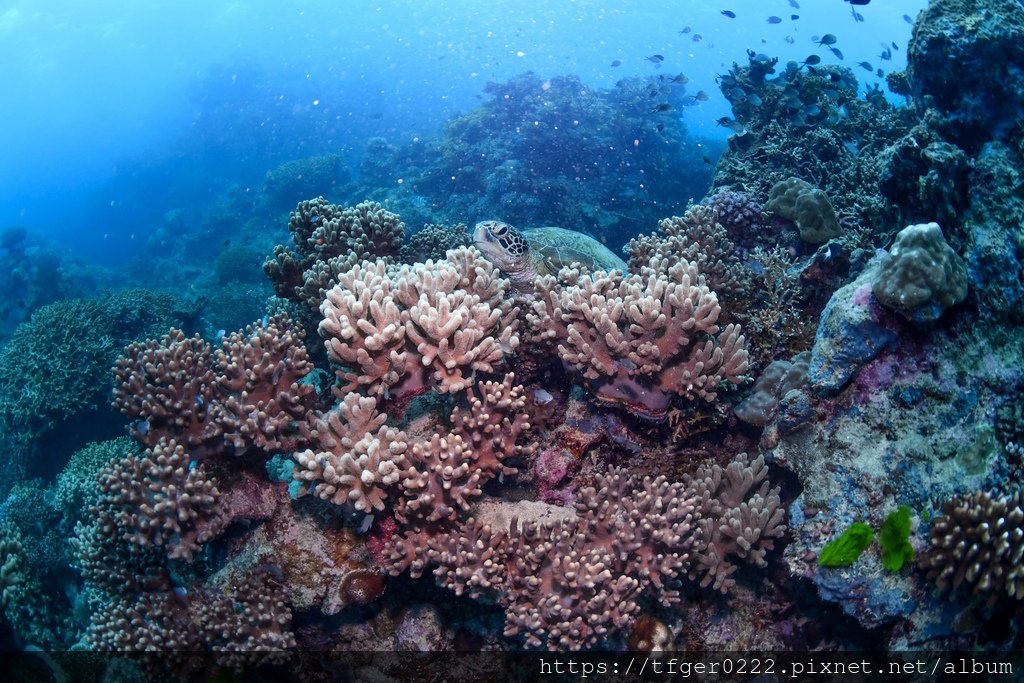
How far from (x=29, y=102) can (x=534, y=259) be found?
5438 inches

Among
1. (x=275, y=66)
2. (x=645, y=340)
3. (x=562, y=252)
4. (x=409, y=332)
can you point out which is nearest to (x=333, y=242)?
(x=409, y=332)

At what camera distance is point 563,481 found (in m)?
3.92

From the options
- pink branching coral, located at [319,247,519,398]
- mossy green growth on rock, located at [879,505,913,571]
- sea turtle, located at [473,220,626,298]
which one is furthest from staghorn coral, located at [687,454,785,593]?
sea turtle, located at [473,220,626,298]

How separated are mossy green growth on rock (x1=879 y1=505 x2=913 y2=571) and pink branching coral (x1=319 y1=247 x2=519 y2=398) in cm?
277

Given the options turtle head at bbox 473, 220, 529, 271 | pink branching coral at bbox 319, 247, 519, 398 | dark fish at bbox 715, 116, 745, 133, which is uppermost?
dark fish at bbox 715, 116, 745, 133

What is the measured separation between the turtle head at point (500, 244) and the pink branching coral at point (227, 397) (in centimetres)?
202

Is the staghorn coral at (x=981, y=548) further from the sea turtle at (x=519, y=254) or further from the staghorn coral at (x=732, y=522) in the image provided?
the sea turtle at (x=519, y=254)

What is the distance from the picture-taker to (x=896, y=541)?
309 cm

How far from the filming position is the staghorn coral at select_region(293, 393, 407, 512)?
3.07 meters

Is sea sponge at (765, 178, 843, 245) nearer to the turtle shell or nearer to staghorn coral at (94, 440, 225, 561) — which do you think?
the turtle shell

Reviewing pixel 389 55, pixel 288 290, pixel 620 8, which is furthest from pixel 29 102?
pixel 288 290

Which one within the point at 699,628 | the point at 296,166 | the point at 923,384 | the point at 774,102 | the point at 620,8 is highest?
the point at 620,8

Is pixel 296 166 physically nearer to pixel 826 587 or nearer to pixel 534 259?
pixel 534 259

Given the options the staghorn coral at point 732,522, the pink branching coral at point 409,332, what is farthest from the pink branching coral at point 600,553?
the pink branching coral at point 409,332
